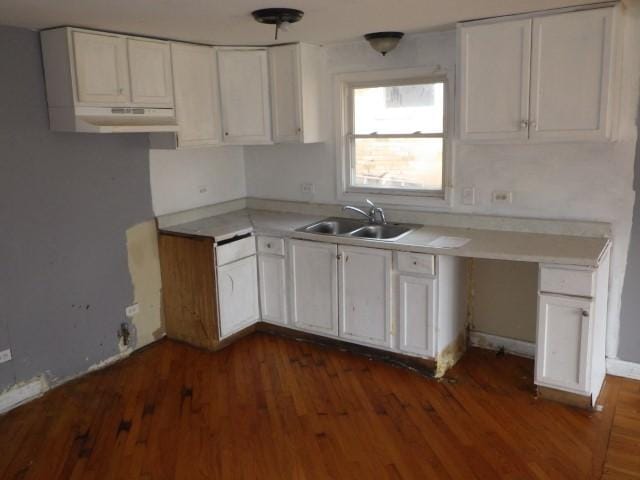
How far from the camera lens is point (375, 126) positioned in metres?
4.21

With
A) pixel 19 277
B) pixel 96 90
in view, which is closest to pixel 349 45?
pixel 96 90

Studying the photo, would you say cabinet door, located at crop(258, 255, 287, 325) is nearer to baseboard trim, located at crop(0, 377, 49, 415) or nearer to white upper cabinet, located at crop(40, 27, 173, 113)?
white upper cabinet, located at crop(40, 27, 173, 113)

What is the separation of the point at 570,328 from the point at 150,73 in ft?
9.68

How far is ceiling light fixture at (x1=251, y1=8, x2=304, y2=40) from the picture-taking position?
2.97 meters

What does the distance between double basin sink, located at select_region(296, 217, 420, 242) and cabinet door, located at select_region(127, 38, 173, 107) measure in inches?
50.9

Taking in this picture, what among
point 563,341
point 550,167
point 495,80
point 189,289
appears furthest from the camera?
point 189,289

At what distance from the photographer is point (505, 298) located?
12.6 feet

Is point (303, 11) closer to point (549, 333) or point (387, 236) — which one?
point (387, 236)

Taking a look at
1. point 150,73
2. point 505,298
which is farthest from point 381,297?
point 150,73

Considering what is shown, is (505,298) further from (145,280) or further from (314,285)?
(145,280)

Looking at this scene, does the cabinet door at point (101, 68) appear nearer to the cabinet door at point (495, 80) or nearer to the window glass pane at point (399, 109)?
the window glass pane at point (399, 109)

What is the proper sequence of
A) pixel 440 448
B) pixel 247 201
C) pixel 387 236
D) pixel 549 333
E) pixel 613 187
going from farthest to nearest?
pixel 247 201 → pixel 387 236 → pixel 613 187 → pixel 549 333 → pixel 440 448

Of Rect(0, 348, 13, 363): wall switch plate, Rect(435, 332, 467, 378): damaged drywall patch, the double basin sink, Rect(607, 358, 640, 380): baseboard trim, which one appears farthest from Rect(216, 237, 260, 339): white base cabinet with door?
Rect(607, 358, 640, 380): baseboard trim

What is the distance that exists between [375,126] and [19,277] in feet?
8.51
